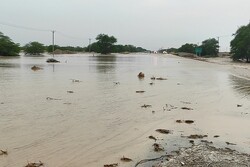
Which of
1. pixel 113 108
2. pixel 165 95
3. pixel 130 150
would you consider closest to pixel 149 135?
pixel 130 150

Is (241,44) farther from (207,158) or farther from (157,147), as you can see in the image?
(207,158)

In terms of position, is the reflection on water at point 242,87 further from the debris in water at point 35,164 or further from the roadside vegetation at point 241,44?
the roadside vegetation at point 241,44

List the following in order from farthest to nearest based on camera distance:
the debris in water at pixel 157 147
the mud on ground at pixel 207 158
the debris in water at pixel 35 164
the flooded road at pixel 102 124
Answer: the debris in water at pixel 157 147 < the flooded road at pixel 102 124 < the debris in water at pixel 35 164 < the mud on ground at pixel 207 158

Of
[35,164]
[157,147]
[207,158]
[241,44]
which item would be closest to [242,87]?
[157,147]

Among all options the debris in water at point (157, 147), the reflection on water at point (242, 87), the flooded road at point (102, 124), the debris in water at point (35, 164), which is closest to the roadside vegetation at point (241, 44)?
the reflection on water at point (242, 87)

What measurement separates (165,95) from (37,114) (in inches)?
293

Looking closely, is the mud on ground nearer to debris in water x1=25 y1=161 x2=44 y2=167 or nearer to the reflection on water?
debris in water x1=25 y1=161 x2=44 y2=167

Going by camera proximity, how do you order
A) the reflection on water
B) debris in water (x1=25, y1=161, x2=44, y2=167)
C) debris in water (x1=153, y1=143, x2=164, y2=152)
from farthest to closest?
the reflection on water
debris in water (x1=153, y1=143, x2=164, y2=152)
debris in water (x1=25, y1=161, x2=44, y2=167)

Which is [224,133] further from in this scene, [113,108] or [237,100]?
[237,100]

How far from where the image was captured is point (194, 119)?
10.8m

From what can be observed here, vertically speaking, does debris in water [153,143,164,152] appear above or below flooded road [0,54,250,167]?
above

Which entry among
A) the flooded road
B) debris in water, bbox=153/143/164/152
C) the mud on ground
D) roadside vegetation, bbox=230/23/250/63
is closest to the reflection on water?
the flooded road

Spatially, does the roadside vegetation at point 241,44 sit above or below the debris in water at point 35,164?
above

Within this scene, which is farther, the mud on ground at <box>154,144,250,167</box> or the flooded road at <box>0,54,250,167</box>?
the flooded road at <box>0,54,250,167</box>
